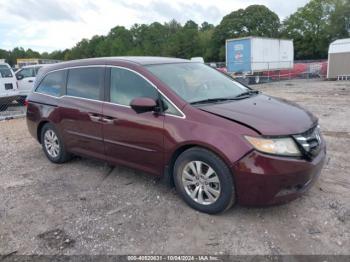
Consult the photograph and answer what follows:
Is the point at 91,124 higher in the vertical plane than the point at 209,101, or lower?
lower

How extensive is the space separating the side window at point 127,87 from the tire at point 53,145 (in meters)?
1.54

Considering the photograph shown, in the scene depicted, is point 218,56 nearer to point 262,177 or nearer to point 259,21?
point 259,21

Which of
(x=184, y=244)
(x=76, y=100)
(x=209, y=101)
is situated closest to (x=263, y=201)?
(x=184, y=244)

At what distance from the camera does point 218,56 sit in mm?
65438

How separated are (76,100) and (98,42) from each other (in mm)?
101256

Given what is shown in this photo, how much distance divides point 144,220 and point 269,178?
1399 millimetres

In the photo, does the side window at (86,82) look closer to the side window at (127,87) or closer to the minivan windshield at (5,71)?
the side window at (127,87)

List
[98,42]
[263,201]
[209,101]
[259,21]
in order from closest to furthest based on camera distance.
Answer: [263,201] → [209,101] → [259,21] → [98,42]

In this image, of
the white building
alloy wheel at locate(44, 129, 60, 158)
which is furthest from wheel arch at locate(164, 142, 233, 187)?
the white building

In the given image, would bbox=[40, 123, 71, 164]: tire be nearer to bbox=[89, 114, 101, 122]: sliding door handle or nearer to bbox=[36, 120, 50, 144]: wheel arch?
bbox=[36, 120, 50, 144]: wheel arch

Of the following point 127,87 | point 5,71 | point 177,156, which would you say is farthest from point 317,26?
point 177,156

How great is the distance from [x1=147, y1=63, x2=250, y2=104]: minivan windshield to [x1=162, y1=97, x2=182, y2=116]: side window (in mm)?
170

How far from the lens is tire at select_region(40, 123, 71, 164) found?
18.1 feet

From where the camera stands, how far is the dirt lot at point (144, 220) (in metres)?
3.22
